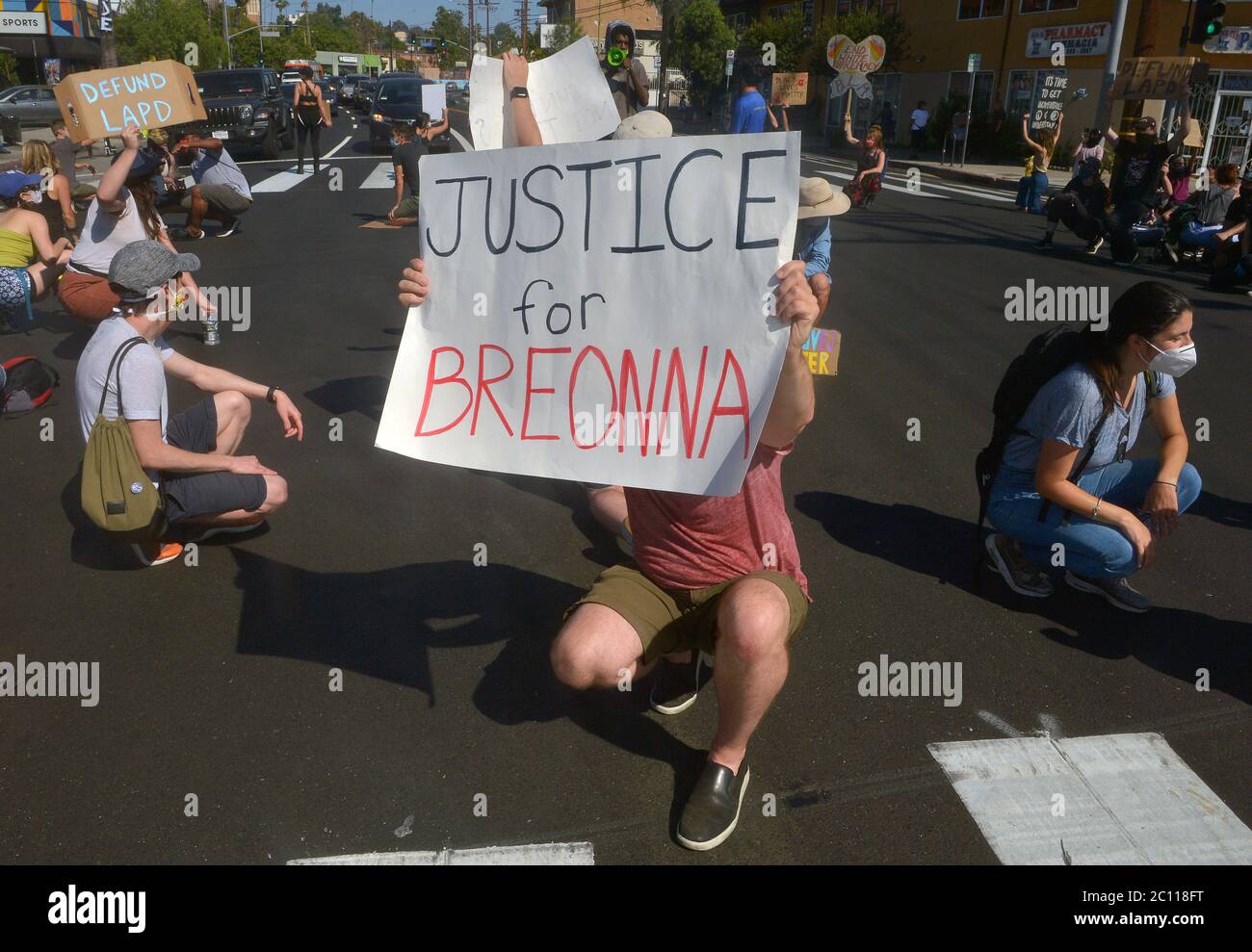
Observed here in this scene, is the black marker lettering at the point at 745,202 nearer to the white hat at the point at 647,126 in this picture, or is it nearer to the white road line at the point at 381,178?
the white hat at the point at 647,126

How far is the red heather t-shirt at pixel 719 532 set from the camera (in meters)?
2.90

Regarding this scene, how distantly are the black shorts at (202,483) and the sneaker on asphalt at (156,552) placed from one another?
222 millimetres

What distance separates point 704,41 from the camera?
4728 centimetres

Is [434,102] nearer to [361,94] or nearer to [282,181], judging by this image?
[282,181]

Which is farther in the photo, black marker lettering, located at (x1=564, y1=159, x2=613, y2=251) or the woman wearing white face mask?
the woman wearing white face mask

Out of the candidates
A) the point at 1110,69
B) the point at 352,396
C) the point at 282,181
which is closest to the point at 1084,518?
the point at 352,396

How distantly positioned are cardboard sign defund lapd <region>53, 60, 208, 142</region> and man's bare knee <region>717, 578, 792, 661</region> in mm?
6895

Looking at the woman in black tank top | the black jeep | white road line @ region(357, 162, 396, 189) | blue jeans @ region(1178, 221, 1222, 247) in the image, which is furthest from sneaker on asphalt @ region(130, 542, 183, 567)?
the black jeep

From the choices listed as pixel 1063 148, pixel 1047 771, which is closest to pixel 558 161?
pixel 1047 771

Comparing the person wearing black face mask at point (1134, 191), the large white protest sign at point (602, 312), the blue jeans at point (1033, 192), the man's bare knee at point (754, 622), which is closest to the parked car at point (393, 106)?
the blue jeans at point (1033, 192)

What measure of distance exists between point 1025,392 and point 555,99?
2.24m

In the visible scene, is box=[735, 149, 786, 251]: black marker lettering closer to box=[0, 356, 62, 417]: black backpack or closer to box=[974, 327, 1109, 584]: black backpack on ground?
box=[974, 327, 1109, 584]: black backpack on ground

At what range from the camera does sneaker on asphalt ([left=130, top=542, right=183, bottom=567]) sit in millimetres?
4344

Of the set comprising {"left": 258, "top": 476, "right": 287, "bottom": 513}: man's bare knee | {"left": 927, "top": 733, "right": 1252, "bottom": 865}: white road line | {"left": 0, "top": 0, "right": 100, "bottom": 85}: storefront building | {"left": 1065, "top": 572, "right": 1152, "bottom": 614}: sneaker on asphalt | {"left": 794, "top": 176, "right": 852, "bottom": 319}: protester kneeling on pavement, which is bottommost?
{"left": 927, "top": 733, "right": 1252, "bottom": 865}: white road line
